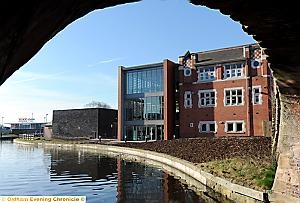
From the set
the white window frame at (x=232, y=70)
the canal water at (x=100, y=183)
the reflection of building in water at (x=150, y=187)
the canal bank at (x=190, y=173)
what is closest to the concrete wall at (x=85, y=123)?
→ the canal bank at (x=190, y=173)

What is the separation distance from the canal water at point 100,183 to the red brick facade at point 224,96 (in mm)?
15083

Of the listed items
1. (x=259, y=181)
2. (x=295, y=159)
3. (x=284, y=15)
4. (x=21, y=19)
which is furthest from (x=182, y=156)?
(x=21, y=19)

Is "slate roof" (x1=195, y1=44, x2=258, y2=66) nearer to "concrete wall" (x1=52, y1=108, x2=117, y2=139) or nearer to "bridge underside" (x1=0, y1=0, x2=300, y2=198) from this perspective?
"concrete wall" (x1=52, y1=108, x2=117, y2=139)

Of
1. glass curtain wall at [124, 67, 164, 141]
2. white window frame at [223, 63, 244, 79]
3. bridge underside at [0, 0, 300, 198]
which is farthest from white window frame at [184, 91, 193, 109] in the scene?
bridge underside at [0, 0, 300, 198]

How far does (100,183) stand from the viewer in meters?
17.6

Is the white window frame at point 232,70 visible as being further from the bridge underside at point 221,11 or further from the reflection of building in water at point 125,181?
the bridge underside at point 221,11

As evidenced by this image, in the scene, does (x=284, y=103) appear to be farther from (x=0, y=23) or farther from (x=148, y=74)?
(x=148, y=74)

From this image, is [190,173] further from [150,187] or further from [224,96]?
[224,96]

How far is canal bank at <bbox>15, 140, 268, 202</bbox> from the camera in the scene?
11.7 meters

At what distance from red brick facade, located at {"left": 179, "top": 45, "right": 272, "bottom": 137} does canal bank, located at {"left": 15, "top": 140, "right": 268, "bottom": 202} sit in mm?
9652

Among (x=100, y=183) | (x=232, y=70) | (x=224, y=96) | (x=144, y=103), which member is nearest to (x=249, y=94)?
(x=224, y=96)

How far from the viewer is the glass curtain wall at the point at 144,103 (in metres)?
42.6

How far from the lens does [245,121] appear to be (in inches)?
1398

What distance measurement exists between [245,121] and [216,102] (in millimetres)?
3976
